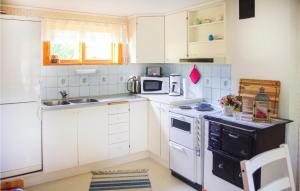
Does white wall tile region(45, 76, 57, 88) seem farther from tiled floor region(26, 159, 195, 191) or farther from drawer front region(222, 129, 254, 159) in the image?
drawer front region(222, 129, 254, 159)

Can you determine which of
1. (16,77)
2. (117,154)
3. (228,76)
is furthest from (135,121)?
(16,77)

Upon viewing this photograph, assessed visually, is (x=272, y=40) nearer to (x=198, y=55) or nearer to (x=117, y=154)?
(x=198, y=55)

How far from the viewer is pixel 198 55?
3562 millimetres

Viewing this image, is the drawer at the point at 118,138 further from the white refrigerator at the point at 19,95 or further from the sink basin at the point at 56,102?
the white refrigerator at the point at 19,95

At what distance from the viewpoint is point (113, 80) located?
14.5 feet

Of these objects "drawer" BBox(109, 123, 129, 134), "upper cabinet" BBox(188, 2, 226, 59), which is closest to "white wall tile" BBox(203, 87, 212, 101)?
"upper cabinet" BBox(188, 2, 226, 59)

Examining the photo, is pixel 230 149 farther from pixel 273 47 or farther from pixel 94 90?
pixel 94 90

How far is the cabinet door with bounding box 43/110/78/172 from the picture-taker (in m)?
3.29

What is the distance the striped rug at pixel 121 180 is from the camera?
3.21m

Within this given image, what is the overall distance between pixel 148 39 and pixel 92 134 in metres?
1.69

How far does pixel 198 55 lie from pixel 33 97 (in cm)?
213

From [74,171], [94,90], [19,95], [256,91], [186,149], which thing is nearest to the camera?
[256,91]

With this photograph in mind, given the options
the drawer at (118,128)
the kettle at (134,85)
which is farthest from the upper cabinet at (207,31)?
the drawer at (118,128)

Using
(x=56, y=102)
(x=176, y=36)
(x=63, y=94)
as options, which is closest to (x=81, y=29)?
(x=63, y=94)
